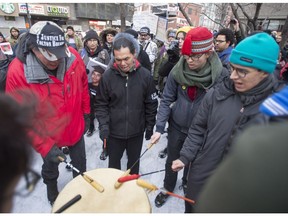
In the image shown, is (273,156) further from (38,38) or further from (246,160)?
(38,38)

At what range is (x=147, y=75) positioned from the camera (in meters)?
2.10

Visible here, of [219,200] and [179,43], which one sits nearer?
[219,200]

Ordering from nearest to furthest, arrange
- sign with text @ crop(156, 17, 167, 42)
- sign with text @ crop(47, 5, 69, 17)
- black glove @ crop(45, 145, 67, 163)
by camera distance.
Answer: black glove @ crop(45, 145, 67, 163) → sign with text @ crop(156, 17, 167, 42) → sign with text @ crop(47, 5, 69, 17)

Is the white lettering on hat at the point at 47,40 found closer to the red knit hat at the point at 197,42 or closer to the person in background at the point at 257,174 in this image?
the red knit hat at the point at 197,42

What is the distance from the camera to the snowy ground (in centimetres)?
221

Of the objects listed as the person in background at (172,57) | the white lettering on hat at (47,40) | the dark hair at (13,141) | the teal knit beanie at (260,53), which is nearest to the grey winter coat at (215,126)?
the teal knit beanie at (260,53)

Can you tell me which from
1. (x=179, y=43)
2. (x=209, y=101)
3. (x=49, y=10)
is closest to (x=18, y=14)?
(x=49, y=10)

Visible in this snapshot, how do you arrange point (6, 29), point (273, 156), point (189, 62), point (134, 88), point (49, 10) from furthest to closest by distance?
point (49, 10)
point (6, 29)
point (134, 88)
point (189, 62)
point (273, 156)

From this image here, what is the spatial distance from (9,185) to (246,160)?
0.66 m

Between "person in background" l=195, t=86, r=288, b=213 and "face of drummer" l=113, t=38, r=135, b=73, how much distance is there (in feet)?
4.90

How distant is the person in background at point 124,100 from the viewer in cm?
192

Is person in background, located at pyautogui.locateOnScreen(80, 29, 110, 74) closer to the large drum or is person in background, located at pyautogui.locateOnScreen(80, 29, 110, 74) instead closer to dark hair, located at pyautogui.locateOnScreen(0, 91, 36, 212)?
the large drum

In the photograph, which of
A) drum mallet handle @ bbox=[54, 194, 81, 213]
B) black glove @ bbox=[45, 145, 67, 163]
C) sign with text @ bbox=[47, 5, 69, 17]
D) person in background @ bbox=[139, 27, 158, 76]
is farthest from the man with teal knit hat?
sign with text @ bbox=[47, 5, 69, 17]

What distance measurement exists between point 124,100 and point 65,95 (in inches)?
22.3
